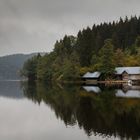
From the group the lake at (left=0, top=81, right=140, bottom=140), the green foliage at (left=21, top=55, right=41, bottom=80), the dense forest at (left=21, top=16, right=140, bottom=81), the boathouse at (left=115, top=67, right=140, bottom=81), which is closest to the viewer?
the lake at (left=0, top=81, right=140, bottom=140)

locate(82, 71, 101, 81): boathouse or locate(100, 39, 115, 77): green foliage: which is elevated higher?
locate(100, 39, 115, 77): green foliage

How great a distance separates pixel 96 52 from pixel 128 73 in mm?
23121

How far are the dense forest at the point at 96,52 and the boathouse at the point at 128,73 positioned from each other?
2.30 meters

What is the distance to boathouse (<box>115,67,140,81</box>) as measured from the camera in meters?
95.4

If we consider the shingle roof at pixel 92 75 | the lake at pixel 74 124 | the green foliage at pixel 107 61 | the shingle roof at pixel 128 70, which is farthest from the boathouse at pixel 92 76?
the lake at pixel 74 124

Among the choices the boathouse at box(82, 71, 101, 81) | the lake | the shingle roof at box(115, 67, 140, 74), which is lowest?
the lake

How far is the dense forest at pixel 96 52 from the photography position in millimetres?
100781

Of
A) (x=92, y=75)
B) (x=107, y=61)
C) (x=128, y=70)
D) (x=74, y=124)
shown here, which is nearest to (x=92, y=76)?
(x=92, y=75)

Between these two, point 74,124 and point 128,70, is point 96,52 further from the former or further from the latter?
point 74,124

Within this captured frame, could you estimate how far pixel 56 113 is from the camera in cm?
3719

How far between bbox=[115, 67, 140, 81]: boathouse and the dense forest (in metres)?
2.30

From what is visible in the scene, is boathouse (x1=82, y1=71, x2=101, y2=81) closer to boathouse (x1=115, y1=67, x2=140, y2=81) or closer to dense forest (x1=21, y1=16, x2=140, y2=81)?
dense forest (x1=21, y1=16, x2=140, y2=81)

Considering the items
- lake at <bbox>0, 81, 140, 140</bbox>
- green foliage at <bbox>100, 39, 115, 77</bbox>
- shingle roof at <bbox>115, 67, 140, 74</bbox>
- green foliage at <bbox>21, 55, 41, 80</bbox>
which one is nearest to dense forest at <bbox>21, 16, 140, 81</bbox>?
green foliage at <bbox>100, 39, 115, 77</bbox>

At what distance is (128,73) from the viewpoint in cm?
9694
